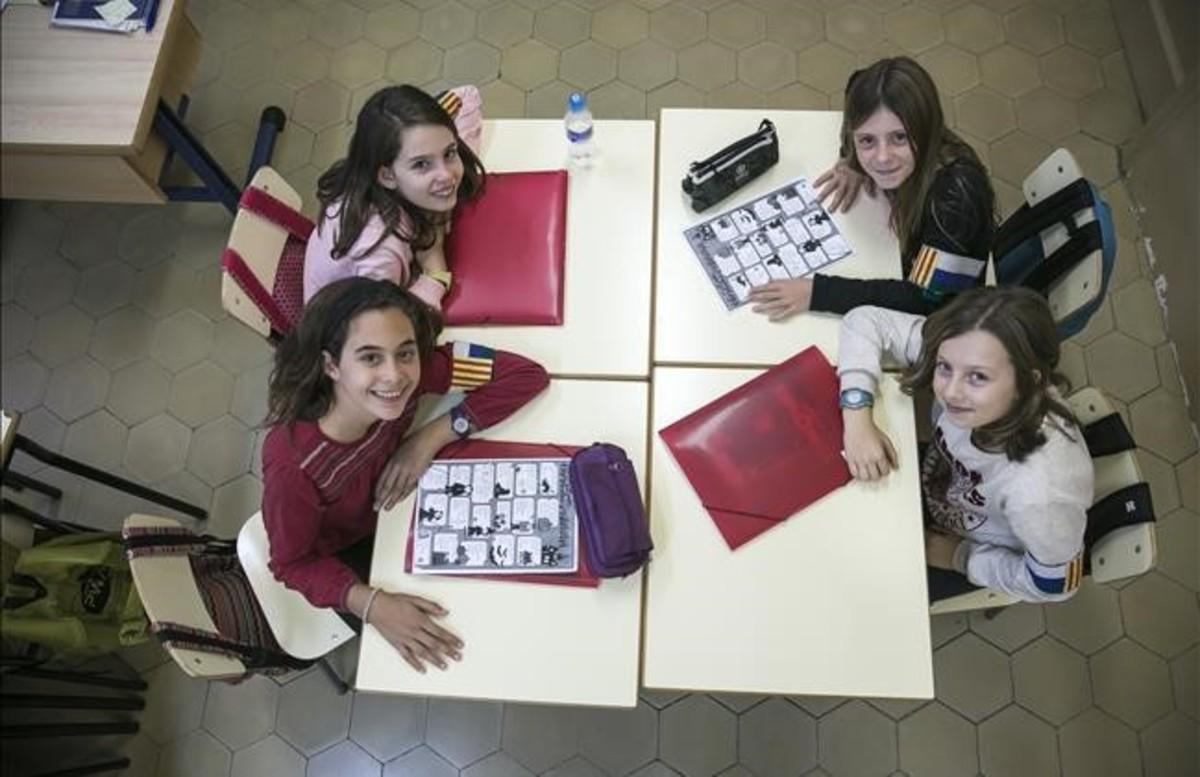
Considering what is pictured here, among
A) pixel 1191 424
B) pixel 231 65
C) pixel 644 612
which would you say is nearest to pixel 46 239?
pixel 231 65

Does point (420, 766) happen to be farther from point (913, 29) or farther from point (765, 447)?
point (913, 29)

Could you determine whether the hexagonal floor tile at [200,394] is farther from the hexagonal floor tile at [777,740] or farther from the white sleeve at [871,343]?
the white sleeve at [871,343]

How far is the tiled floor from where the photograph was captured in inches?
85.1

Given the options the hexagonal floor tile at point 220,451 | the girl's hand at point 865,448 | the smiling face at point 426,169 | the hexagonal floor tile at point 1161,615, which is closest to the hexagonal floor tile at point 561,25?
the smiling face at point 426,169

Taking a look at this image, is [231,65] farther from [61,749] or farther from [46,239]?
[61,749]

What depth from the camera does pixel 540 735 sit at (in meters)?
2.20

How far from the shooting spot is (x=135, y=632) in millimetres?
1983

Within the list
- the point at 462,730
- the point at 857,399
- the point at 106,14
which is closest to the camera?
the point at 857,399

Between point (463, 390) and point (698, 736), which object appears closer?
point (463, 390)

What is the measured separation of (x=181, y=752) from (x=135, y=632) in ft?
1.51

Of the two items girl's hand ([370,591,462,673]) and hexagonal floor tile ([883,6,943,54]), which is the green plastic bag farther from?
hexagonal floor tile ([883,6,943,54])

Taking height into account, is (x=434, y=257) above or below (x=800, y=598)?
above

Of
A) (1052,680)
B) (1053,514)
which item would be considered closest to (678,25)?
(1053,514)

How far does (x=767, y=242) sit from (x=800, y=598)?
77 centimetres
